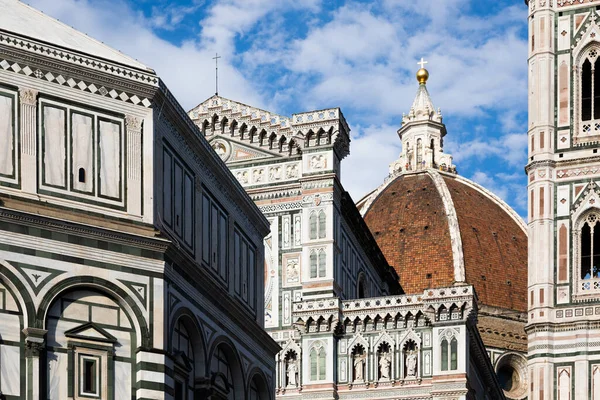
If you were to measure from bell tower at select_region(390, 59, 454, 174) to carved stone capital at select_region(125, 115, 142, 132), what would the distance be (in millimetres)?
88540

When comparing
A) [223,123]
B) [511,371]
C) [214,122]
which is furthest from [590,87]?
[511,371]

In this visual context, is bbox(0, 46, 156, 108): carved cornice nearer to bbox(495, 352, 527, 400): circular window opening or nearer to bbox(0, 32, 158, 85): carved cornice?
bbox(0, 32, 158, 85): carved cornice

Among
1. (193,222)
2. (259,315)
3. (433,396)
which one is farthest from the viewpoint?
(433,396)

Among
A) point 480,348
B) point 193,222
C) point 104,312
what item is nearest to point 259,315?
point 193,222

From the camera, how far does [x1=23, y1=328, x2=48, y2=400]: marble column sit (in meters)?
20.9

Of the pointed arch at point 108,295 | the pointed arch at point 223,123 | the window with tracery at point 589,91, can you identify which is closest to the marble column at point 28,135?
the pointed arch at point 108,295

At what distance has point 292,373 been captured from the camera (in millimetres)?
49094

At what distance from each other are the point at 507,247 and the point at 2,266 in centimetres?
8687

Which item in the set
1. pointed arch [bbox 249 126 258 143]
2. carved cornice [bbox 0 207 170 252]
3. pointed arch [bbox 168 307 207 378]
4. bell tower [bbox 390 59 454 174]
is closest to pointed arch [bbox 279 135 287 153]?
pointed arch [bbox 249 126 258 143]

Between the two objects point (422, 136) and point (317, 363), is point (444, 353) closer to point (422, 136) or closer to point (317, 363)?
point (317, 363)

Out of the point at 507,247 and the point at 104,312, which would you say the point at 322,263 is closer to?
the point at 104,312

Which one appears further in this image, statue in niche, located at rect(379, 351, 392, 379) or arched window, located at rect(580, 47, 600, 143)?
arched window, located at rect(580, 47, 600, 143)

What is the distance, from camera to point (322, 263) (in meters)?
48.5

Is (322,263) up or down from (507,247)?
down
